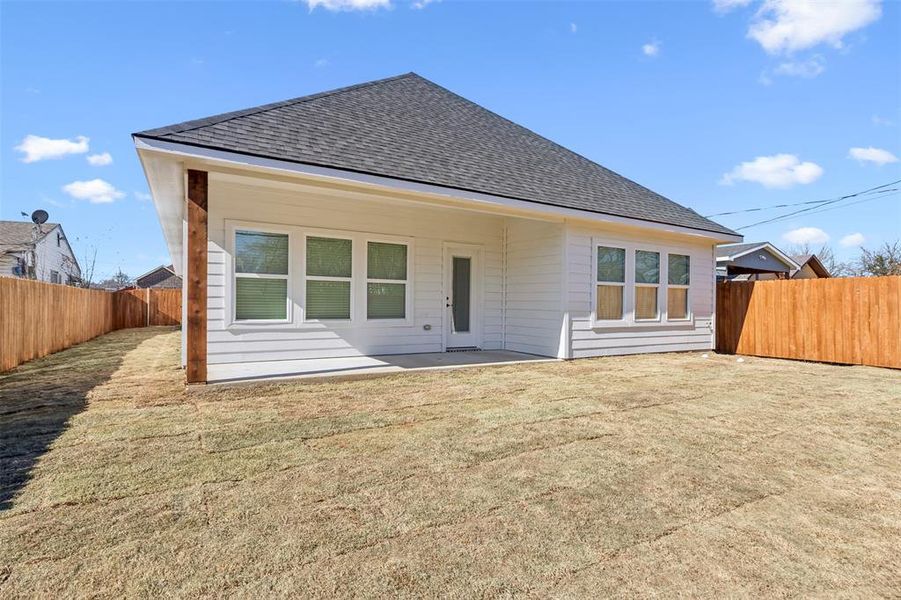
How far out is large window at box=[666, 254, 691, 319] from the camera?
32.3 ft

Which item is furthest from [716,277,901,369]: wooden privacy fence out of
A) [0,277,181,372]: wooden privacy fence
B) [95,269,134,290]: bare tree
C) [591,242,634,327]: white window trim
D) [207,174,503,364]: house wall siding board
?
[95,269,134,290]: bare tree

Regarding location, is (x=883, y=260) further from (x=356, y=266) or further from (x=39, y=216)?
(x=39, y=216)

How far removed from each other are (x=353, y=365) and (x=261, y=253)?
2319mm

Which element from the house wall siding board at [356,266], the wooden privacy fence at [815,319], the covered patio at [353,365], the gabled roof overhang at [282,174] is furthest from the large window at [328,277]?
the wooden privacy fence at [815,319]

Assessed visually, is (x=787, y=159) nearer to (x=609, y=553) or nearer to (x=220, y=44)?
(x=220, y=44)

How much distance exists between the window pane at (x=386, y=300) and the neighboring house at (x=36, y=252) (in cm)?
1749

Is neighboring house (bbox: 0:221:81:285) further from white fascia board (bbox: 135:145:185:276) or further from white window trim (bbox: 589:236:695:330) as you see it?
white window trim (bbox: 589:236:695:330)

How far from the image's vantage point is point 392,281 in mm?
8367

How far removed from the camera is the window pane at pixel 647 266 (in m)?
9.35

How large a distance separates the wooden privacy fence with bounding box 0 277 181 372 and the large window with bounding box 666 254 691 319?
12066mm

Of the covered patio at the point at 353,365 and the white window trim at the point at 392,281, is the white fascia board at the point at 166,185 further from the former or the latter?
the white window trim at the point at 392,281

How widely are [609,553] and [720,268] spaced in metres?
18.9

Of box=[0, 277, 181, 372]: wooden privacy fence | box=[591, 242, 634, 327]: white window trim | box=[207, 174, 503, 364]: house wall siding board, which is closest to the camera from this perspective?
box=[207, 174, 503, 364]: house wall siding board

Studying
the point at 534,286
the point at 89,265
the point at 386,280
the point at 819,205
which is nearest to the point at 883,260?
the point at 819,205
